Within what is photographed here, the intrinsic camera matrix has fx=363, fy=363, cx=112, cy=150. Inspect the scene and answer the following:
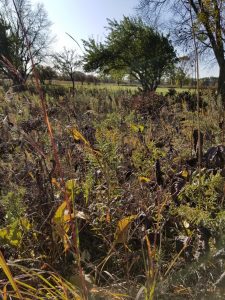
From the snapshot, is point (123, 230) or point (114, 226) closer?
point (123, 230)

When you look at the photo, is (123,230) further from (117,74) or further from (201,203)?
(117,74)

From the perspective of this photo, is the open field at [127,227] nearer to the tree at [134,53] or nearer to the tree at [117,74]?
the tree at [134,53]

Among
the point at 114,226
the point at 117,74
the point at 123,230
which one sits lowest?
the point at 114,226

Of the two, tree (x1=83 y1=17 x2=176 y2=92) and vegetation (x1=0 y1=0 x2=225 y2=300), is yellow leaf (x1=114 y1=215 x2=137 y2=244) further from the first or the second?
tree (x1=83 y1=17 x2=176 y2=92)

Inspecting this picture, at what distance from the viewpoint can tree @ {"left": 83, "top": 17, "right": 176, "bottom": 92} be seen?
34125mm

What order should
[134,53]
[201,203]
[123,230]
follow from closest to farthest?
[123,230] < [201,203] < [134,53]

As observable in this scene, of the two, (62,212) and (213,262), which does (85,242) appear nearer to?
(62,212)

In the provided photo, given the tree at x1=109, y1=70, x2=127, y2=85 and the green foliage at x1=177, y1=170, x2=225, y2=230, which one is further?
the tree at x1=109, y1=70, x2=127, y2=85

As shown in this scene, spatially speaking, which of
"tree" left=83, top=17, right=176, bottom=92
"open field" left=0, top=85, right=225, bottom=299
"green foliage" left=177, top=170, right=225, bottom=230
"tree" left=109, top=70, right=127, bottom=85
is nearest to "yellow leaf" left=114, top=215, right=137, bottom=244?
"open field" left=0, top=85, right=225, bottom=299

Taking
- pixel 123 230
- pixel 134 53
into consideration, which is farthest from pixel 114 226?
pixel 134 53

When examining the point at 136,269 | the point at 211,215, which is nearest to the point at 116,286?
the point at 136,269

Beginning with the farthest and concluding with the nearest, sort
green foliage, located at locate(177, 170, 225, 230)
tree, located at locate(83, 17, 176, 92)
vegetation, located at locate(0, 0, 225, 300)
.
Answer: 1. tree, located at locate(83, 17, 176, 92)
2. green foliage, located at locate(177, 170, 225, 230)
3. vegetation, located at locate(0, 0, 225, 300)

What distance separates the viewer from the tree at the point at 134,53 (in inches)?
1344

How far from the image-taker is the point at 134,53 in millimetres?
35906
